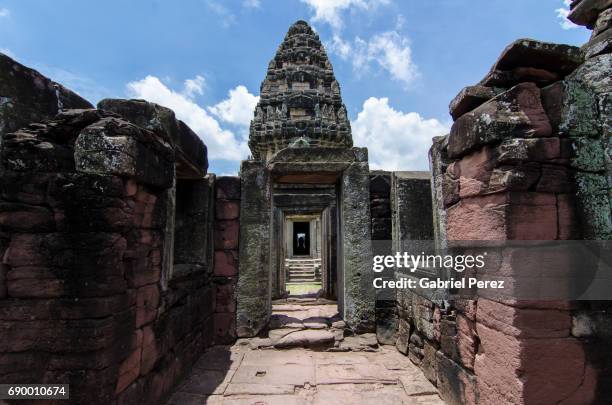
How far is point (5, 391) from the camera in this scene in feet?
7.19

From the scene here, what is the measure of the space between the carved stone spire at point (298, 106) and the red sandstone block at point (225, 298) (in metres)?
12.9

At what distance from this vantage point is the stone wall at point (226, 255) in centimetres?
523

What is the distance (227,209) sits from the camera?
5449 millimetres

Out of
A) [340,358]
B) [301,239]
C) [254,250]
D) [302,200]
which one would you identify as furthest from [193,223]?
[301,239]

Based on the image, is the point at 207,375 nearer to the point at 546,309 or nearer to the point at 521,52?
the point at 546,309

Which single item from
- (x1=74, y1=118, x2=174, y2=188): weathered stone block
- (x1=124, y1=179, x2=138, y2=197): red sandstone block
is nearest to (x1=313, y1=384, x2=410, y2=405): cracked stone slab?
(x1=124, y1=179, x2=138, y2=197): red sandstone block

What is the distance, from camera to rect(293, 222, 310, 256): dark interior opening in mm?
25087

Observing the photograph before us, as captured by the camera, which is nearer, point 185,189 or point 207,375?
point 207,375

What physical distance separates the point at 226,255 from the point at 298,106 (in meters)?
14.2

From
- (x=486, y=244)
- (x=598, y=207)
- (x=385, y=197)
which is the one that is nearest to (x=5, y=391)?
(x=486, y=244)

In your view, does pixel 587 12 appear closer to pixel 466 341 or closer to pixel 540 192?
pixel 540 192

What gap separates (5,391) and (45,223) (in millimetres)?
1094

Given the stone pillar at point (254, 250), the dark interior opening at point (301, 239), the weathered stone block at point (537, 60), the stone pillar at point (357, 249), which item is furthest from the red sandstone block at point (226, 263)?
the dark interior opening at point (301, 239)

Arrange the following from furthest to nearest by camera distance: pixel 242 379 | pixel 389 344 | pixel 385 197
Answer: pixel 385 197 < pixel 389 344 < pixel 242 379
